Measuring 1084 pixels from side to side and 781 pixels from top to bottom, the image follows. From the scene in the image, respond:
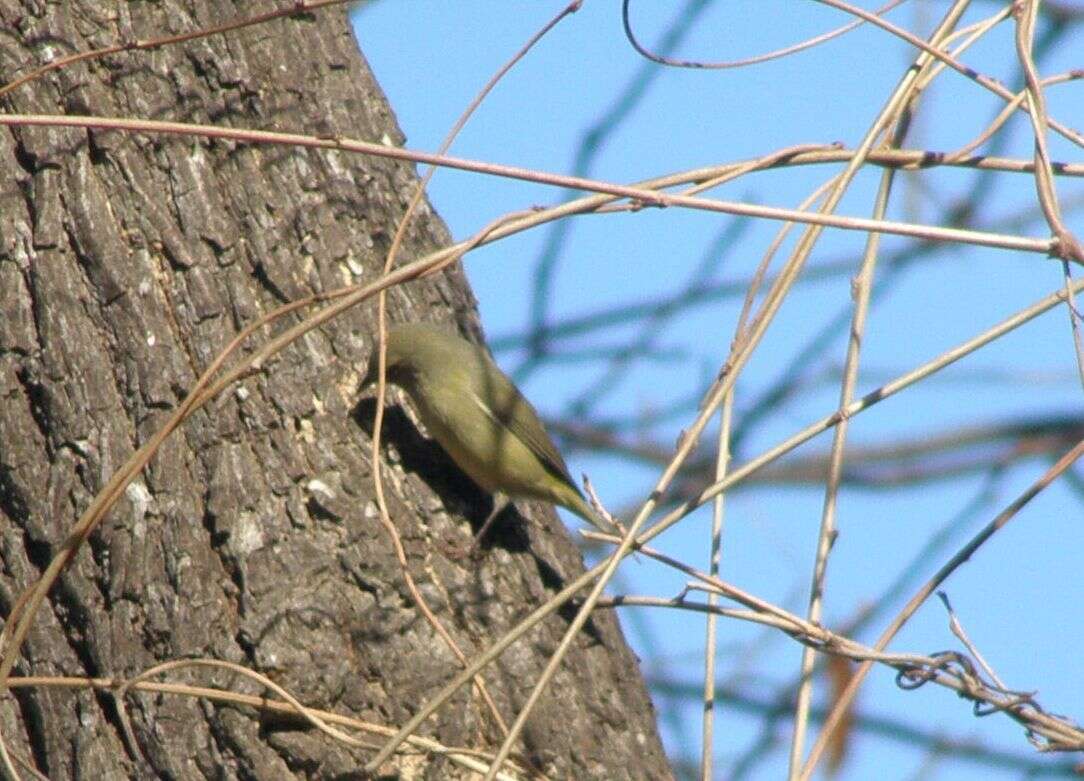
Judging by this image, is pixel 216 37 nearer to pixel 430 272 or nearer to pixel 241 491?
pixel 241 491

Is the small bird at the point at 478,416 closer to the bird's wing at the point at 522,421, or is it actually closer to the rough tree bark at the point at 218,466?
the bird's wing at the point at 522,421

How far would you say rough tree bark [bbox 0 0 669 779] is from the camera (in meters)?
3.27

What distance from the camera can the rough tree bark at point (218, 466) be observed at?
327 centimetres

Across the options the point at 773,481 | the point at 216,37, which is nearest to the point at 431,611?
the point at 773,481

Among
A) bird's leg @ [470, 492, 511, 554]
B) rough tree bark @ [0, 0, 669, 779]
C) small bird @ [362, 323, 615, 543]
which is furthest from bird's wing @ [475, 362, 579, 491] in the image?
bird's leg @ [470, 492, 511, 554]

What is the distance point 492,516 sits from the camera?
146 inches

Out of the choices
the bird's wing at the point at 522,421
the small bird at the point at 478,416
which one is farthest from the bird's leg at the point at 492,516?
the bird's wing at the point at 522,421

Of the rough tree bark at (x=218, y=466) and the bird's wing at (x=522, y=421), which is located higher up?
the bird's wing at (x=522, y=421)

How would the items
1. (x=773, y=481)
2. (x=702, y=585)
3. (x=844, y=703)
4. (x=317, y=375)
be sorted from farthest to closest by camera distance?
(x=773, y=481) → (x=317, y=375) → (x=702, y=585) → (x=844, y=703)

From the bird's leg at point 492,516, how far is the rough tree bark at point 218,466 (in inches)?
1.8

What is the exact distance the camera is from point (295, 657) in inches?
129

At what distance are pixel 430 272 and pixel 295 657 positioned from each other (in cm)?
102

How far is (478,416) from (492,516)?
118 centimetres

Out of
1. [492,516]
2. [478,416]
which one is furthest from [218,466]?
[478,416]
